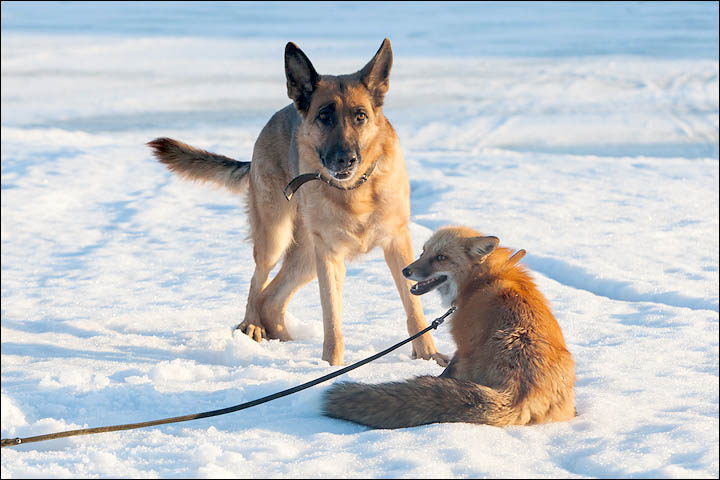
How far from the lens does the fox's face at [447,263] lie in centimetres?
429

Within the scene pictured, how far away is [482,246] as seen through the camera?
4199 millimetres

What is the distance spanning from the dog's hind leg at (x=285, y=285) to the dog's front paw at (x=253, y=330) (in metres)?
0.05

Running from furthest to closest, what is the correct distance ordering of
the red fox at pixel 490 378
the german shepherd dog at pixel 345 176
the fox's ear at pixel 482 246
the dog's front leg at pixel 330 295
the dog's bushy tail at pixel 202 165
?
Answer: 1. the dog's bushy tail at pixel 202 165
2. the dog's front leg at pixel 330 295
3. the german shepherd dog at pixel 345 176
4. the fox's ear at pixel 482 246
5. the red fox at pixel 490 378

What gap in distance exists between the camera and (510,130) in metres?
15.5

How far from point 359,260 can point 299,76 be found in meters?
1.35

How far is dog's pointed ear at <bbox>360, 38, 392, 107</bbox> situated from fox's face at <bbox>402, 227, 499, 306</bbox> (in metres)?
1.25

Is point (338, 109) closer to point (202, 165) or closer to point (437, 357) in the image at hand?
point (437, 357)

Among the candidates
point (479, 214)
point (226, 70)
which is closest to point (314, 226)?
point (479, 214)

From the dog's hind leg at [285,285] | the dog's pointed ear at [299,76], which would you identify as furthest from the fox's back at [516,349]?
the dog's hind leg at [285,285]

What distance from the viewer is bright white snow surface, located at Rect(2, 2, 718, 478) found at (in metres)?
3.54

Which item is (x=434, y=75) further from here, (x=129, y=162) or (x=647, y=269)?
(x=647, y=269)

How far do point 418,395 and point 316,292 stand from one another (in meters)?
4.12

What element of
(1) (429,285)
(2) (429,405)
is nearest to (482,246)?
(1) (429,285)

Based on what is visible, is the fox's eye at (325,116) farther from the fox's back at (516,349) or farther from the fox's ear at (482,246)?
the fox's back at (516,349)
